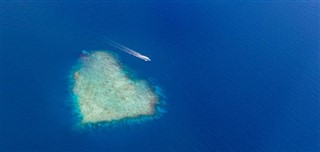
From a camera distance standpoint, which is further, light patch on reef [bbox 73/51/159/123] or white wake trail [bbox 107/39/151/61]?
white wake trail [bbox 107/39/151/61]

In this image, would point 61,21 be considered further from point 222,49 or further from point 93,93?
point 222,49

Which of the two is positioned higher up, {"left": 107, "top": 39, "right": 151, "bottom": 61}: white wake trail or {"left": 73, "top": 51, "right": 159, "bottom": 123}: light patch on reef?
{"left": 107, "top": 39, "right": 151, "bottom": 61}: white wake trail

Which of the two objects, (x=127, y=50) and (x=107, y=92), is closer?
(x=107, y=92)

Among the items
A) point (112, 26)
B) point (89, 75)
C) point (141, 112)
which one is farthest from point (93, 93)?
point (112, 26)

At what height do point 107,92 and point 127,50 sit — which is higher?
point 127,50

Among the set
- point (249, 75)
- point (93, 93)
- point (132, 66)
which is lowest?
point (93, 93)

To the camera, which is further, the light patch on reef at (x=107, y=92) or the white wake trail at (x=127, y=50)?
the white wake trail at (x=127, y=50)

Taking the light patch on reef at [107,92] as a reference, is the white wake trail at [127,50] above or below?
above

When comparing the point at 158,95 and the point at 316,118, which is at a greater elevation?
the point at 316,118
